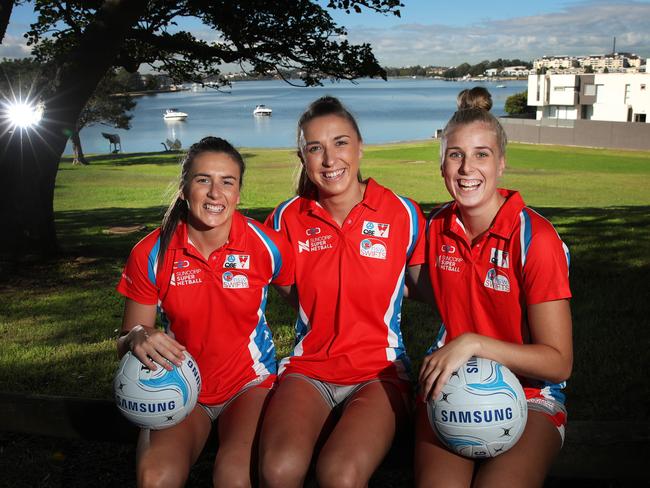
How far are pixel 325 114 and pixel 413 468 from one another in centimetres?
190

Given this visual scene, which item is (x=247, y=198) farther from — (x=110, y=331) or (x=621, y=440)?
(x=621, y=440)

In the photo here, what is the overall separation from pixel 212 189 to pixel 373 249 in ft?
3.01

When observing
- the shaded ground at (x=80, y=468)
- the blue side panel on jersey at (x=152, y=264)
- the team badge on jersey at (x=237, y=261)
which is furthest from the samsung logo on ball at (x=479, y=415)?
the blue side panel on jersey at (x=152, y=264)

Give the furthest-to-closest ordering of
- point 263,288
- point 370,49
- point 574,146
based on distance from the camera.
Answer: point 574,146
point 370,49
point 263,288

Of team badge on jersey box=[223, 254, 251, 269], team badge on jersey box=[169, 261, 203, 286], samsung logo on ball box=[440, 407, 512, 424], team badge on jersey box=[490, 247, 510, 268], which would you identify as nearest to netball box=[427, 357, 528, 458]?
samsung logo on ball box=[440, 407, 512, 424]

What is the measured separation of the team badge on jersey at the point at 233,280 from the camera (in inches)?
142

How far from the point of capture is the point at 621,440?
11.0 ft

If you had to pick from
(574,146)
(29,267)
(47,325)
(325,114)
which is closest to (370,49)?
(29,267)

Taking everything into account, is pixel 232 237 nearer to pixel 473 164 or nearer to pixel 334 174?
pixel 334 174

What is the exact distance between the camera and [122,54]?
38.8ft

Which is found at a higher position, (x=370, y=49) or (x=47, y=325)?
(x=370, y=49)

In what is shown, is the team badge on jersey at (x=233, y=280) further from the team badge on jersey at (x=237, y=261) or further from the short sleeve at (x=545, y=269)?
the short sleeve at (x=545, y=269)

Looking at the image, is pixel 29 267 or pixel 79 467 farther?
pixel 29 267

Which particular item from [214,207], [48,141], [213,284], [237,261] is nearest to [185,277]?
[213,284]
